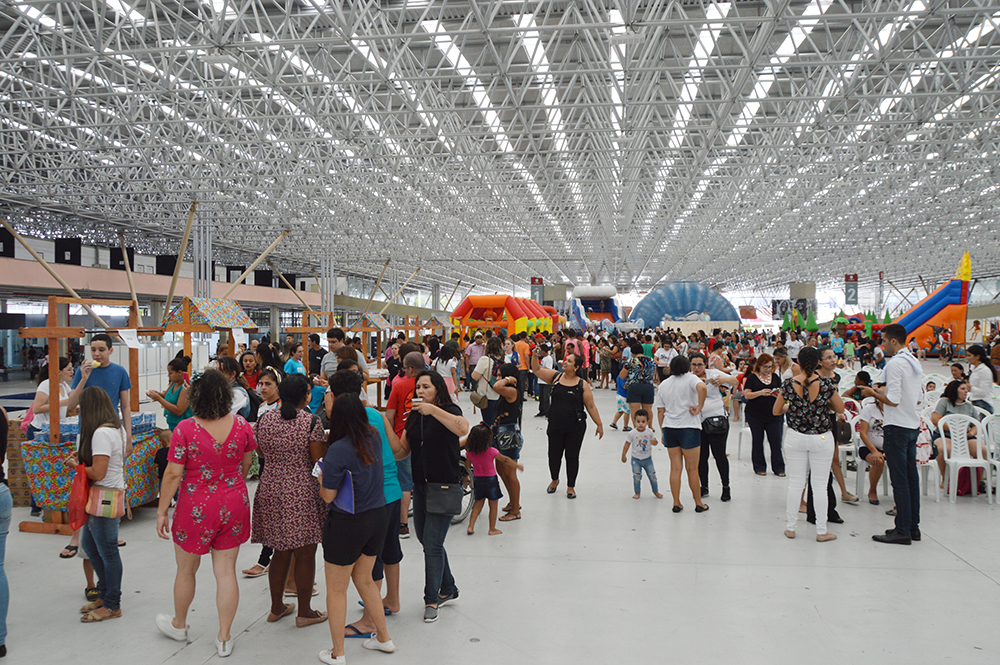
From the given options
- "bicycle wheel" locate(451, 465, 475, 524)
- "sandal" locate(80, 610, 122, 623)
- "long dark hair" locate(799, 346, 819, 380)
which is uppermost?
"long dark hair" locate(799, 346, 819, 380)

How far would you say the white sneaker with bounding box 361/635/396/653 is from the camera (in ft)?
11.5

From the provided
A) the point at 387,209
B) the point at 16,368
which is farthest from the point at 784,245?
the point at 16,368

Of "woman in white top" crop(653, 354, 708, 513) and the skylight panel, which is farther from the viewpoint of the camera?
the skylight panel

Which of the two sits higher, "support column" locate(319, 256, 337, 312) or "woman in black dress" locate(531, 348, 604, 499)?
"support column" locate(319, 256, 337, 312)

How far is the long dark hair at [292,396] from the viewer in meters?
3.51

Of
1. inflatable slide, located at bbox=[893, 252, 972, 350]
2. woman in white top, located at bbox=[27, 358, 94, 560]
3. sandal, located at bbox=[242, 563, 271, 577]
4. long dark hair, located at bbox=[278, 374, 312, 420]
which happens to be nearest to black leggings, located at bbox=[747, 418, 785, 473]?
sandal, located at bbox=[242, 563, 271, 577]

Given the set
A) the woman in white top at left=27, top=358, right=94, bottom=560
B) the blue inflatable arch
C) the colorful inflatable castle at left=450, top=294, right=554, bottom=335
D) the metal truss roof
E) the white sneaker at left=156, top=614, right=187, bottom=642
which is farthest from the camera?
the blue inflatable arch

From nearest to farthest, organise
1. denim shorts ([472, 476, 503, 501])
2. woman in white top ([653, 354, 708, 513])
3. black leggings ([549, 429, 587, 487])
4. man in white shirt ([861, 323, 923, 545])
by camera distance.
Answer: man in white shirt ([861, 323, 923, 545]) < denim shorts ([472, 476, 503, 501]) < woman in white top ([653, 354, 708, 513]) < black leggings ([549, 429, 587, 487])

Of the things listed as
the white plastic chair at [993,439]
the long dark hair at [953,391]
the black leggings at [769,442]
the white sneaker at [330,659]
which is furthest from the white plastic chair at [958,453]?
the white sneaker at [330,659]

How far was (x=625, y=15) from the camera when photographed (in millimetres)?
9234

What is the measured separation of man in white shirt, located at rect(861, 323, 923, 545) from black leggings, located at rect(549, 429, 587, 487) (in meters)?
2.50

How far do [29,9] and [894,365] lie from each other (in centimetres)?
1379

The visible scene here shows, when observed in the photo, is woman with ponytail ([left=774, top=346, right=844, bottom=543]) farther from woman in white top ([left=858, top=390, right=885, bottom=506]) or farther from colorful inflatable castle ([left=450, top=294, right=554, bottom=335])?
colorful inflatable castle ([left=450, top=294, right=554, bottom=335])

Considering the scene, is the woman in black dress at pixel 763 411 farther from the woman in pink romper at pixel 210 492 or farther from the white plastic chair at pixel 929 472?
the woman in pink romper at pixel 210 492
